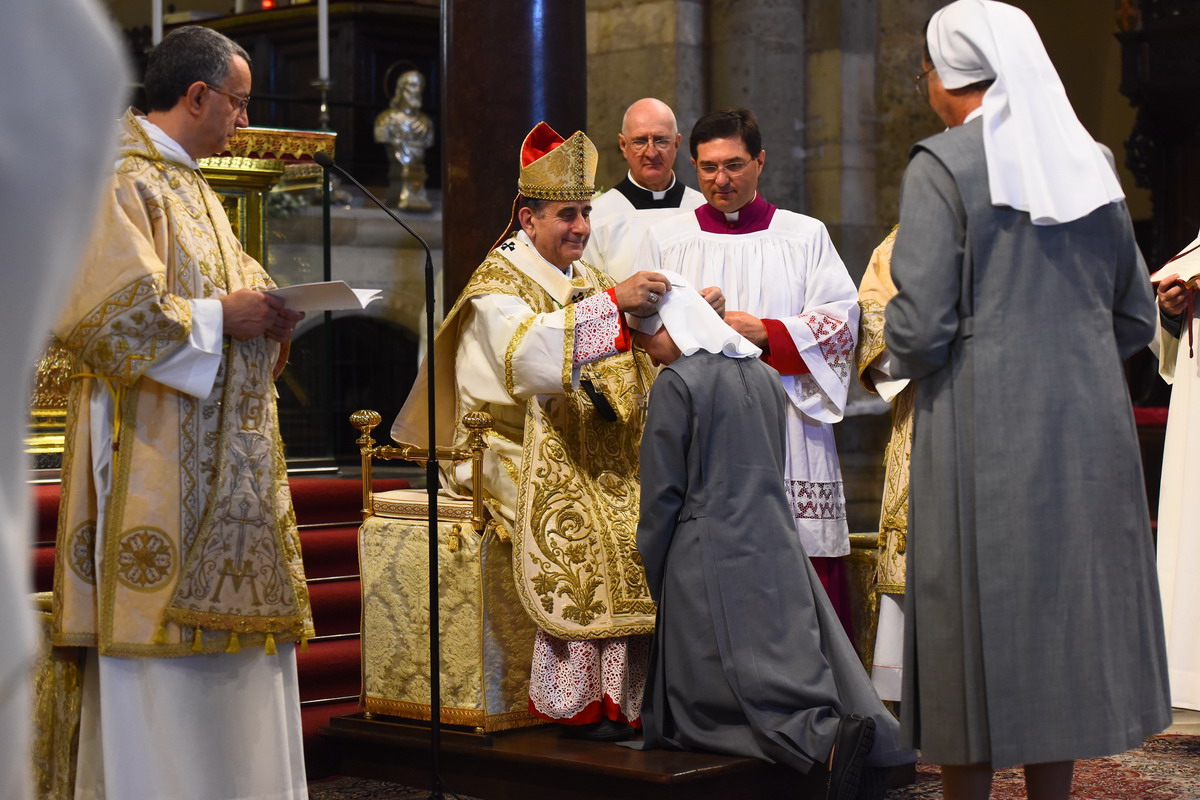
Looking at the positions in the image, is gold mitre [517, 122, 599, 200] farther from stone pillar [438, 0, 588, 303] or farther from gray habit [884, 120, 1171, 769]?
gray habit [884, 120, 1171, 769]

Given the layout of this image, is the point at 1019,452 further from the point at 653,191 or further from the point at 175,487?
the point at 653,191

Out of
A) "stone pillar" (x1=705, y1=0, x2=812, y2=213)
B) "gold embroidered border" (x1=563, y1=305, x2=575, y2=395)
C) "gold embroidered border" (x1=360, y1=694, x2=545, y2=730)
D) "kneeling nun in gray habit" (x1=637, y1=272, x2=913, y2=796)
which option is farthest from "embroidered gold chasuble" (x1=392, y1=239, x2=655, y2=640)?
"stone pillar" (x1=705, y1=0, x2=812, y2=213)

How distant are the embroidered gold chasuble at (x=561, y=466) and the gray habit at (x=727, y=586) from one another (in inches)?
8.8

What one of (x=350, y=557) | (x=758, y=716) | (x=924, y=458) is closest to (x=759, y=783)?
(x=758, y=716)

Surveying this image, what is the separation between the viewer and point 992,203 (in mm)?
3139

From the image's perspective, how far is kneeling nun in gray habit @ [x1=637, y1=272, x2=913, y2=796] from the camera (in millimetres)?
4086

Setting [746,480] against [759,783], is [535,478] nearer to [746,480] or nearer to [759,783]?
[746,480]

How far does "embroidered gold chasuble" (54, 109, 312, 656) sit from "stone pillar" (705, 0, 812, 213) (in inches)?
176

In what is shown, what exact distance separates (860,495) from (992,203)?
4.88 m

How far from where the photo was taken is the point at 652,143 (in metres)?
5.66

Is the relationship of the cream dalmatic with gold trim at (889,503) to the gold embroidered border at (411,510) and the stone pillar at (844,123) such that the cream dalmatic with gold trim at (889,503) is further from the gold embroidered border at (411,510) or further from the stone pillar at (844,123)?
the stone pillar at (844,123)

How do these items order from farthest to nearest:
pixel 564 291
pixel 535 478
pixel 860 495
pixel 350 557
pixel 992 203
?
pixel 860 495 → pixel 350 557 → pixel 564 291 → pixel 535 478 → pixel 992 203

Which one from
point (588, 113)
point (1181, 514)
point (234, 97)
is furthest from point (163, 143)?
point (588, 113)

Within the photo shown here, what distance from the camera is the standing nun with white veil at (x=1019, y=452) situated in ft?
10.1
